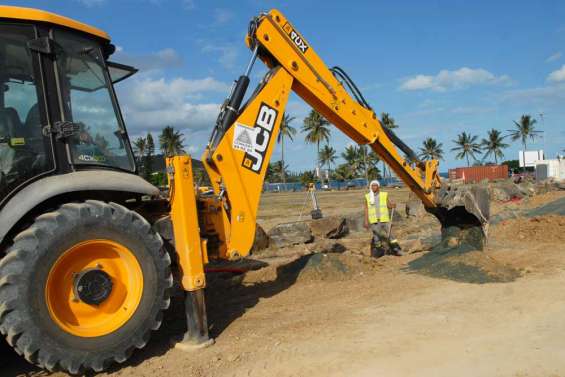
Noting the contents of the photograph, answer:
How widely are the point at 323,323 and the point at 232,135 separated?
7.16 ft

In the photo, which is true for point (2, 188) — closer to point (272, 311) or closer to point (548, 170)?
point (272, 311)

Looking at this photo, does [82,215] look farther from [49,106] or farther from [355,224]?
[355,224]

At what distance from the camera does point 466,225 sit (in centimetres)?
809

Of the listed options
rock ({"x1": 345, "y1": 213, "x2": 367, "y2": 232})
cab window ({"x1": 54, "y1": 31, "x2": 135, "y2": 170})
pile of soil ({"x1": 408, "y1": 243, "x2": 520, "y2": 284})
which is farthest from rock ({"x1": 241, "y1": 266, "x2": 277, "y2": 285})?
rock ({"x1": 345, "y1": 213, "x2": 367, "y2": 232})

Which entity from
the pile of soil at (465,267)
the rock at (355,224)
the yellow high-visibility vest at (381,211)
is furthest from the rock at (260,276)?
the rock at (355,224)

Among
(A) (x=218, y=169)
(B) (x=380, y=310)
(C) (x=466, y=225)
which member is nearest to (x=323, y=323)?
(B) (x=380, y=310)

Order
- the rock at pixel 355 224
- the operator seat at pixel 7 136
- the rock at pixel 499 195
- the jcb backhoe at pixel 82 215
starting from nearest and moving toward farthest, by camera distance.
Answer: the jcb backhoe at pixel 82 215 < the operator seat at pixel 7 136 < the rock at pixel 355 224 < the rock at pixel 499 195

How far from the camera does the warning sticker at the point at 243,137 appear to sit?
5355 millimetres

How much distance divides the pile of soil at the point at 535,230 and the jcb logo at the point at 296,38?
6280mm

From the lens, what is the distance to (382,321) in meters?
4.94

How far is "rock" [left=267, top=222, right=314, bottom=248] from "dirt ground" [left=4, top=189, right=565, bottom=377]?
3.98 metres

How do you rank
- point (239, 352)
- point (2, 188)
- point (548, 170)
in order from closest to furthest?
1. point (2, 188)
2. point (239, 352)
3. point (548, 170)

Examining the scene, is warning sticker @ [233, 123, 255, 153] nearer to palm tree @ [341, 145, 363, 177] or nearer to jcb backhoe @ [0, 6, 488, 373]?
jcb backhoe @ [0, 6, 488, 373]

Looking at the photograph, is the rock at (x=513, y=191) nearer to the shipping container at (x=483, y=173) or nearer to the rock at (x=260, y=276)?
the rock at (x=260, y=276)
